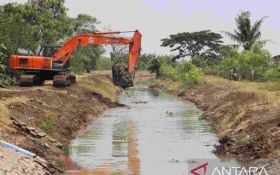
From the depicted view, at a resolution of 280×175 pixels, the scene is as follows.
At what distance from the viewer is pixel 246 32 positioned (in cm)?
6028

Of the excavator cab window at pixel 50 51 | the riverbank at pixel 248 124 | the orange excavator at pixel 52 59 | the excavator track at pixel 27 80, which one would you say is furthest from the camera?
the excavator cab window at pixel 50 51

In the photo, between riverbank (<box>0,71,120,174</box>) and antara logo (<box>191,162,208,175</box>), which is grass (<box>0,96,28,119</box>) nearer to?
riverbank (<box>0,71,120,174</box>)

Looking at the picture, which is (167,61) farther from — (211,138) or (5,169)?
(5,169)

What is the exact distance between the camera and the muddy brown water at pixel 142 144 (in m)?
19.1

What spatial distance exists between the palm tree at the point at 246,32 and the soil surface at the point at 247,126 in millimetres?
21490

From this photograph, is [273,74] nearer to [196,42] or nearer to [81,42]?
[81,42]

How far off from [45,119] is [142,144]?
16.6ft

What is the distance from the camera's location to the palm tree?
6006 cm

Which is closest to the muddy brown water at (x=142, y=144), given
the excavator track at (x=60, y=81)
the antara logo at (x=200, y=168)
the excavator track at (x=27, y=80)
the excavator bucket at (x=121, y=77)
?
the antara logo at (x=200, y=168)

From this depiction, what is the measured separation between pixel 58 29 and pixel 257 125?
48487 millimetres

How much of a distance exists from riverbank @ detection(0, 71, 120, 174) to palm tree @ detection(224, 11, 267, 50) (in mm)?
24752

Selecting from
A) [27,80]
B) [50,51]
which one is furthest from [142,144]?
[50,51]

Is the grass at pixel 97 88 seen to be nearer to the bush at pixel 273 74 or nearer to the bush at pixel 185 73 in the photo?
the bush at pixel 185 73

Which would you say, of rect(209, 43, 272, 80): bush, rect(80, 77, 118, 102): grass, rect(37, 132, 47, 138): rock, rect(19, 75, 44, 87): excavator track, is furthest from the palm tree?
rect(37, 132, 47, 138): rock
